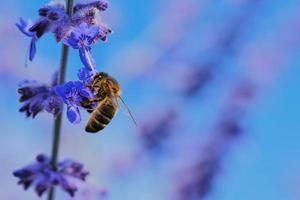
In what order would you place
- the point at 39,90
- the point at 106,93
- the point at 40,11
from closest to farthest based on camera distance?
1. the point at 40,11
2. the point at 39,90
3. the point at 106,93

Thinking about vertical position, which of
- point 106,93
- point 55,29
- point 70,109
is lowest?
point 70,109

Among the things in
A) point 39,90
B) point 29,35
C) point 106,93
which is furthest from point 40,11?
point 106,93

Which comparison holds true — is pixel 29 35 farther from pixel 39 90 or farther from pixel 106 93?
pixel 106 93

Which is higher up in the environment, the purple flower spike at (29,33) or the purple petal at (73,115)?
the purple flower spike at (29,33)

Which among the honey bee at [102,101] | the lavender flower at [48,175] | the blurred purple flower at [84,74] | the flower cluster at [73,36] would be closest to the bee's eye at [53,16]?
the flower cluster at [73,36]

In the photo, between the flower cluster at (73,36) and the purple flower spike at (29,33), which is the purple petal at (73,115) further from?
the purple flower spike at (29,33)

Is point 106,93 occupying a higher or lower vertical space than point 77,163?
higher

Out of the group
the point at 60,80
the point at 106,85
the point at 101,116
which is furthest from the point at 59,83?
the point at 106,85

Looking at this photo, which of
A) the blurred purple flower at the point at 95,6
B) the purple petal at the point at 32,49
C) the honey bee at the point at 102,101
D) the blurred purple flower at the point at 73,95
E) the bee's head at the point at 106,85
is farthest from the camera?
the bee's head at the point at 106,85

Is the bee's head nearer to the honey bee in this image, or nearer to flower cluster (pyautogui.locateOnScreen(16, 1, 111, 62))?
the honey bee
